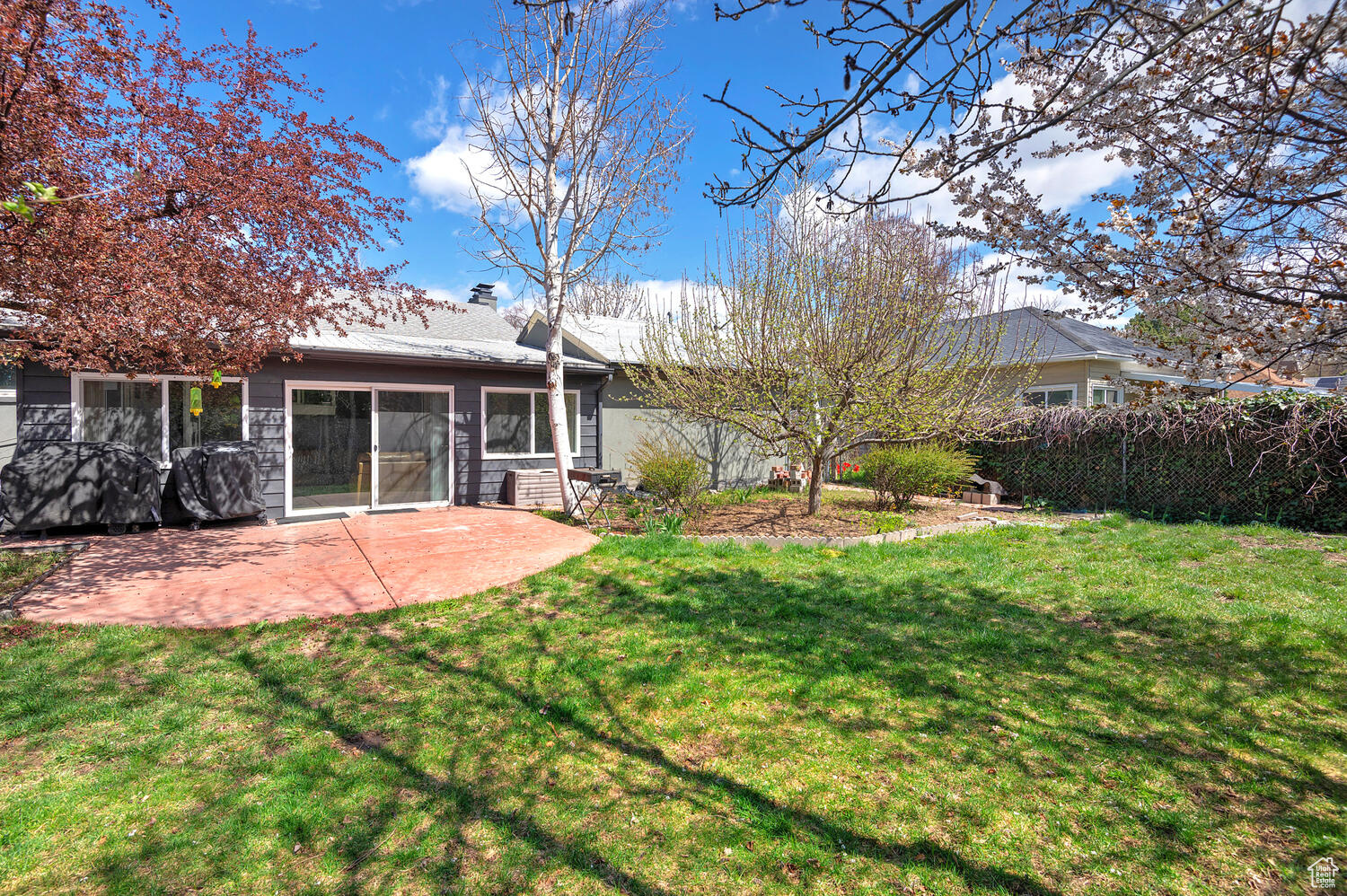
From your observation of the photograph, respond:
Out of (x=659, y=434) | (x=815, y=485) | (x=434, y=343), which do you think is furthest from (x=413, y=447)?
(x=815, y=485)

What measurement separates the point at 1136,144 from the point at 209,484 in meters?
10.3

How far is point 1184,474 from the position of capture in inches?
372

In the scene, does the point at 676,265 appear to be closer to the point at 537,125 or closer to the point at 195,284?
the point at 537,125

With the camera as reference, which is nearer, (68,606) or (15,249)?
(15,249)

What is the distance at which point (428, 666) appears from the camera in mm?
3873

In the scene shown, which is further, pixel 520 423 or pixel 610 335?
pixel 610 335

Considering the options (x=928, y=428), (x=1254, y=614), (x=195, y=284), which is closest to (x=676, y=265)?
(x=928, y=428)

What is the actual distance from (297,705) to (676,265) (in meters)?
8.31

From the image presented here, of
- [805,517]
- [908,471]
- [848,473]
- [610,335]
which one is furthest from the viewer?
[848,473]

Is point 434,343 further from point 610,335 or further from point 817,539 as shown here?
point 817,539

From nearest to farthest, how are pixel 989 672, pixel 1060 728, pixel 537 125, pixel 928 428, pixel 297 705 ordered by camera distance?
pixel 1060 728 < pixel 297 705 < pixel 989 672 < pixel 928 428 < pixel 537 125

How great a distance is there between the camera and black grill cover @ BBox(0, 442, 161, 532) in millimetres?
7059

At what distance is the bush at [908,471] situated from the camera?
9461 millimetres

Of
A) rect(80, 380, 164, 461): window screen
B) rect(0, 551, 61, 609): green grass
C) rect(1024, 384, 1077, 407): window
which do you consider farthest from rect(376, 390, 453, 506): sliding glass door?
rect(1024, 384, 1077, 407): window
